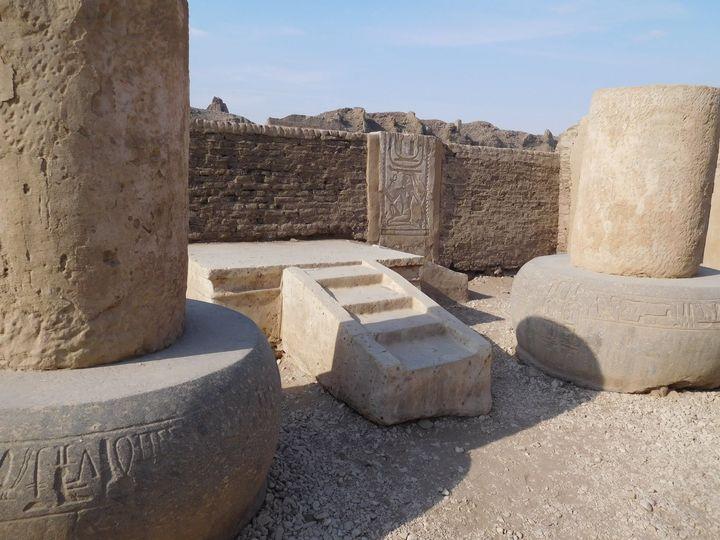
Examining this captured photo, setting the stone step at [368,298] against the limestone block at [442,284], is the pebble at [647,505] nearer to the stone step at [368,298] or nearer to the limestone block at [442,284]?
the stone step at [368,298]

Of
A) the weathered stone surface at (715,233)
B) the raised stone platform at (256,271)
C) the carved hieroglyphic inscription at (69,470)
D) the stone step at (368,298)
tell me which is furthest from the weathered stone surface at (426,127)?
the carved hieroglyphic inscription at (69,470)

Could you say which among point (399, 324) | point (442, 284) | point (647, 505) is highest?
point (399, 324)

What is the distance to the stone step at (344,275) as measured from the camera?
4.43 meters

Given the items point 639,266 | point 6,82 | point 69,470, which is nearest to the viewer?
point 69,470

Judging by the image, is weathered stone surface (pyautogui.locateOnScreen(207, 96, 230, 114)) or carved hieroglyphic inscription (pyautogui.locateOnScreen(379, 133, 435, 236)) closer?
carved hieroglyphic inscription (pyautogui.locateOnScreen(379, 133, 435, 236))

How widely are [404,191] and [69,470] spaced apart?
6.10m

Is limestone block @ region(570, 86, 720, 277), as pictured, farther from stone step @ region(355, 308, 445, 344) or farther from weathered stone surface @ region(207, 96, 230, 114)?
weathered stone surface @ region(207, 96, 230, 114)

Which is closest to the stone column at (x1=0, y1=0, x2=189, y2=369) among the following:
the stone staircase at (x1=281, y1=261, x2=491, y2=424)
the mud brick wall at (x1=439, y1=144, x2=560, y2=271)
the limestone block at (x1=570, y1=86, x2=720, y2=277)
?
the stone staircase at (x1=281, y1=261, x2=491, y2=424)

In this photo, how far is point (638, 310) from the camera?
3711 mm

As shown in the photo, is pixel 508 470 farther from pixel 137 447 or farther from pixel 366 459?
pixel 137 447

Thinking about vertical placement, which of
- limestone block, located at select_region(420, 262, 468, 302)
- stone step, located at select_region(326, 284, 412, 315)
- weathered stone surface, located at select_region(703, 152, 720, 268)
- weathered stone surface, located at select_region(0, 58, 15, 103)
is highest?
weathered stone surface, located at select_region(0, 58, 15, 103)

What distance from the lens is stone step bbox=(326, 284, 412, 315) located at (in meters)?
4.10

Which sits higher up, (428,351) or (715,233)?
(715,233)

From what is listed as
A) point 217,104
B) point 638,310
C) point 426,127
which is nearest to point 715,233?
point 638,310
